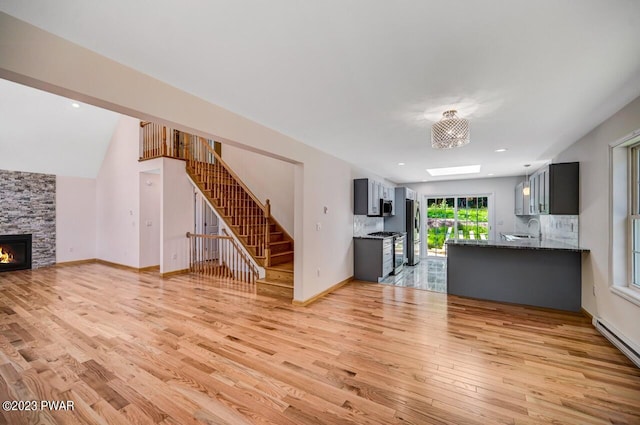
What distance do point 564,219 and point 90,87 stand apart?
20.4 feet

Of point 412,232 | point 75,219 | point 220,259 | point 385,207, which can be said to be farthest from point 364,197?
point 75,219

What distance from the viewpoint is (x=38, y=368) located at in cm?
237

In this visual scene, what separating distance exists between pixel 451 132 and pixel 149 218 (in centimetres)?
687

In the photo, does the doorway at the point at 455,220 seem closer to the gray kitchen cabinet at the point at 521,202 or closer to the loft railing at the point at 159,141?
the gray kitchen cabinet at the point at 521,202

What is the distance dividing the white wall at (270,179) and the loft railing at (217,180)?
0.72 feet

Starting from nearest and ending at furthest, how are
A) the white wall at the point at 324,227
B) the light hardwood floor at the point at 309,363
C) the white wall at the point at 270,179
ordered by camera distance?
1. the light hardwood floor at the point at 309,363
2. the white wall at the point at 324,227
3. the white wall at the point at 270,179

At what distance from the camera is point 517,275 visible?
4105 millimetres

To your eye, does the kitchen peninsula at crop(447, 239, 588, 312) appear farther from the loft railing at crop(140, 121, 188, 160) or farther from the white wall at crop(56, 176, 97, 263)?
the white wall at crop(56, 176, 97, 263)

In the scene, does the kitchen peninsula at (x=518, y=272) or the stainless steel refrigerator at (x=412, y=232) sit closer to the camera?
the kitchen peninsula at (x=518, y=272)

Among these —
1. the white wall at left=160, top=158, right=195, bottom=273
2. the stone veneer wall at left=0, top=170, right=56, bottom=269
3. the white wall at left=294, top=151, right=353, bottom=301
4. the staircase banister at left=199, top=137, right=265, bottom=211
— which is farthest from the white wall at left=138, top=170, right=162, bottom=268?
the white wall at left=294, top=151, right=353, bottom=301

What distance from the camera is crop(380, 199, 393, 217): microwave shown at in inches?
245

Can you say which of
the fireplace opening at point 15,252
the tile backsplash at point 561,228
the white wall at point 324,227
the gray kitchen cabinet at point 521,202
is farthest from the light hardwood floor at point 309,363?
the fireplace opening at point 15,252

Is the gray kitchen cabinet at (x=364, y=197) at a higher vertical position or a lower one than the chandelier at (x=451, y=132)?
lower

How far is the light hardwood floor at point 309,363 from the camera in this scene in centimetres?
187
